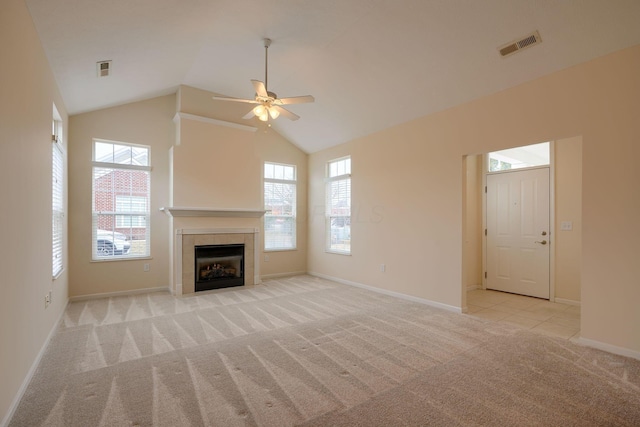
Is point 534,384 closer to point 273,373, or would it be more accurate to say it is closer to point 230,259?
point 273,373

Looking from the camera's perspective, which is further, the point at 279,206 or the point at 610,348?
the point at 279,206

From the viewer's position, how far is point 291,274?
6.88 meters

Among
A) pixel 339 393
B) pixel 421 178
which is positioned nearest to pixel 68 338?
pixel 339 393

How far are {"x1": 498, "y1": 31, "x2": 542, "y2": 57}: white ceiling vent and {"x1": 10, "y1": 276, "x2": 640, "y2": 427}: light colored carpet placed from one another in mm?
3056

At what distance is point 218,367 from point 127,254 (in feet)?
11.9

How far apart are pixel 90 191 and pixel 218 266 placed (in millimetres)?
2410

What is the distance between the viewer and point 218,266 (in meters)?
5.74

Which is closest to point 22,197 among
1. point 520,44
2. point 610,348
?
point 520,44

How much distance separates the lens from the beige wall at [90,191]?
4.79m

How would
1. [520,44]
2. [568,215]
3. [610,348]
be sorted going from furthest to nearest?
[568,215]
[520,44]
[610,348]

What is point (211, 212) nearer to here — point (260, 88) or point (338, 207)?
point (338, 207)

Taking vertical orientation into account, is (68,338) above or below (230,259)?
below

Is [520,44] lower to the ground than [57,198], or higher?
higher

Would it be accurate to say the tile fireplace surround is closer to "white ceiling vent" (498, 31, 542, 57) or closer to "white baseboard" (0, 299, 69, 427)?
"white baseboard" (0, 299, 69, 427)
